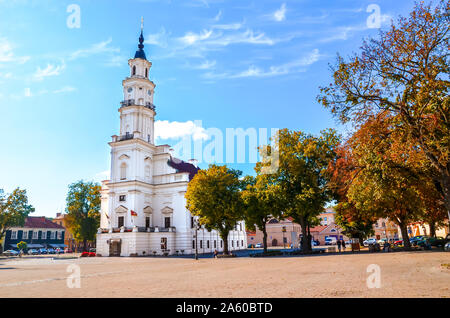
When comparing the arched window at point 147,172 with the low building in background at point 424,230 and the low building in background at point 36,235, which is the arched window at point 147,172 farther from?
the low building in background at point 424,230

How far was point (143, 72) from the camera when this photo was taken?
62219 millimetres

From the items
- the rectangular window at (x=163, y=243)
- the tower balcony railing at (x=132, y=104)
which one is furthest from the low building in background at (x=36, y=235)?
the rectangular window at (x=163, y=243)

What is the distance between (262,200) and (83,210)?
1756 inches

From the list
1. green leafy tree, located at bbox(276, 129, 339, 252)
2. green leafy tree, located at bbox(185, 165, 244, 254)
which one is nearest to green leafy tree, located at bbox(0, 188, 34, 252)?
green leafy tree, located at bbox(185, 165, 244, 254)

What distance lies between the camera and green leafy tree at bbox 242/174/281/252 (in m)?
36.2

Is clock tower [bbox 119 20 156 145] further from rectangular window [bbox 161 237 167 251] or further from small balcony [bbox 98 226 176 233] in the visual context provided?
rectangular window [bbox 161 237 167 251]

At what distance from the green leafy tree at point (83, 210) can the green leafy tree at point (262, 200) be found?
38.8 meters

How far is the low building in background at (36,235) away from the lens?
261 feet

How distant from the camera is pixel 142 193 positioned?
5603 centimetres

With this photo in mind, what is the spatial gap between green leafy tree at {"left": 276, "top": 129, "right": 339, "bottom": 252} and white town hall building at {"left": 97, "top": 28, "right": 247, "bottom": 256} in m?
22.1

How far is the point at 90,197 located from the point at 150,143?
1866cm
